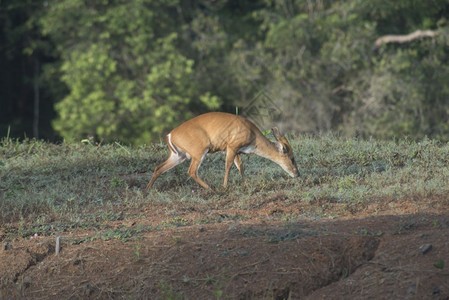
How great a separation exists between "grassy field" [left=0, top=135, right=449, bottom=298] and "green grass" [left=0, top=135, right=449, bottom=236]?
1 centimetres

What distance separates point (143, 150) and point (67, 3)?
35.8ft

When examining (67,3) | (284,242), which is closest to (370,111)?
(67,3)

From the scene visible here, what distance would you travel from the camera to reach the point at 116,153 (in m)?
10.6

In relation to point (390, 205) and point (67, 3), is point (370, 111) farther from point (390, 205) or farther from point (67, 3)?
point (390, 205)

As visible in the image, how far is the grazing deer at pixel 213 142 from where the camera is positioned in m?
8.66

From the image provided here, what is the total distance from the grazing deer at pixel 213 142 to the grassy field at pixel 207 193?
0.22 m

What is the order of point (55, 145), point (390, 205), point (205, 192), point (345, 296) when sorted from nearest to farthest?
point (345, 296)
point (390, 205)
point (205, 192)
point (55, 145)

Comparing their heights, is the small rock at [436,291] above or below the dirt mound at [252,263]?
below

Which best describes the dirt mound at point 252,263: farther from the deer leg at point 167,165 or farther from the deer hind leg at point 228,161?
the deer leg at point 167,165

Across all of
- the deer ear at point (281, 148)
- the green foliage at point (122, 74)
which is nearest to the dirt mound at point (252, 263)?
the deer ear at point (281, 148)

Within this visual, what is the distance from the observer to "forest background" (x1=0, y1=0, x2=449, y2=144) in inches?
722

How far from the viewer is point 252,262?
227 inches

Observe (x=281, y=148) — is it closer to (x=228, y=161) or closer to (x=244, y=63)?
(x=228, y=161)

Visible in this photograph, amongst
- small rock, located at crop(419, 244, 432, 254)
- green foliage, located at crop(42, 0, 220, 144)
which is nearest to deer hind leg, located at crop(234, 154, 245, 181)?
small rock, located at crop(419, 244, 432, 254)
